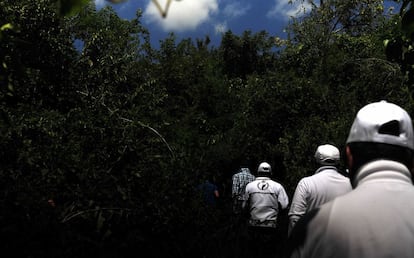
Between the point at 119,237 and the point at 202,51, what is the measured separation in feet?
124

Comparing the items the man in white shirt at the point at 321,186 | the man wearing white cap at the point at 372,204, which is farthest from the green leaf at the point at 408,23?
the man in white shirt at the point at 321,186

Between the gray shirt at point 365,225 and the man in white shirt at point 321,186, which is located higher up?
the man in white shirt at point 321,186

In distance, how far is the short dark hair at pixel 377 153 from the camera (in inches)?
84.1

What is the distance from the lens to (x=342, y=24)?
122ft

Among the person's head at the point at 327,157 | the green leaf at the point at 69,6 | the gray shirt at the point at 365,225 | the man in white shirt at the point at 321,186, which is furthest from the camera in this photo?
the person's head at the point at 327,157

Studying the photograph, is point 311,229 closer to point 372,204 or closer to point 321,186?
point 372,204

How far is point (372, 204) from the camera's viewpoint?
6.70ft

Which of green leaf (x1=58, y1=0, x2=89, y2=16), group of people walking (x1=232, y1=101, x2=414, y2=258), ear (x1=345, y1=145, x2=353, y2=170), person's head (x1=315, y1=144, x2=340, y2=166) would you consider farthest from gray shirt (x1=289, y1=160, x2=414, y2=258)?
person's head (x1=315, y1=144, x2=340, y2=166)

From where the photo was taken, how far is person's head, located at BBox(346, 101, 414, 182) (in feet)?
7.02

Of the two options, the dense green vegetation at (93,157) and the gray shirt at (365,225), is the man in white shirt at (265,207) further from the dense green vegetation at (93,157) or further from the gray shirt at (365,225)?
the gray shirt at (365,225)

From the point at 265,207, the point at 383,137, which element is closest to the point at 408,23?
the point at 383,137

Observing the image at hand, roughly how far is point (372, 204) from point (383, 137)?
0.75ft

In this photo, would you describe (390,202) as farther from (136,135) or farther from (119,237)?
(136,135)

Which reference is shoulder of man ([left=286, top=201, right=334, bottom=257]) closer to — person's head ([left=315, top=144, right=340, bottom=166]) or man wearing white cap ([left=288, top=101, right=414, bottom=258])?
man wearing white cap ([left=288, top=101, right=414, bottom=258])
